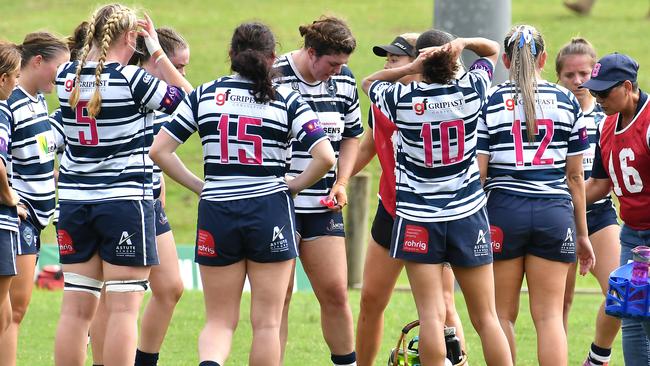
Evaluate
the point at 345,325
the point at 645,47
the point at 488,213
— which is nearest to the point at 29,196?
the point at 345,325

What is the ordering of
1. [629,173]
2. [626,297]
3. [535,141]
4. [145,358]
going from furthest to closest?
[145,358] → [535,141] → [629,173] → [626,297]

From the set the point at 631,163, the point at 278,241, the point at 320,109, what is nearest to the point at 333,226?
the point at 320,109

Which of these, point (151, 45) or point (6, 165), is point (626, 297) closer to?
point (151, 45)

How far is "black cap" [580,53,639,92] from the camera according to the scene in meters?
5.78

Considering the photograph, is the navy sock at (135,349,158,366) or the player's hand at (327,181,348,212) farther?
the navy sock at (135,349,158,366)

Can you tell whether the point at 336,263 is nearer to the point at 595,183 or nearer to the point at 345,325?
the point at 345,325

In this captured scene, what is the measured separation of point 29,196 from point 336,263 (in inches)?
69.4

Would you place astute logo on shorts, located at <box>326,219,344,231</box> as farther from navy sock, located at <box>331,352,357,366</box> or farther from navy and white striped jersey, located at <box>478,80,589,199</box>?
navy and white striped jersey, located at <box>478,80,589,199</box>

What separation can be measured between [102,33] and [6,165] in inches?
36.7

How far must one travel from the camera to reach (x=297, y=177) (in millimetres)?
5750

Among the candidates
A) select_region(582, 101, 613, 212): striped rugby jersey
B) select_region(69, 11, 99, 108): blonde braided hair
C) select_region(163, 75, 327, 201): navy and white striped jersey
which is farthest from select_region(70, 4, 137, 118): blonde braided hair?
select_region(582, 101, 613, 212): striped rugby jersey

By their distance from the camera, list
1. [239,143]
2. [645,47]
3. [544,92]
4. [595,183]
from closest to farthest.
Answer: [239,143] < [544,92] < [595,183] < [645,47]

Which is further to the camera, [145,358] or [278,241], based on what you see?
[145,358]

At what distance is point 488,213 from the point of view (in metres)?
6.21
